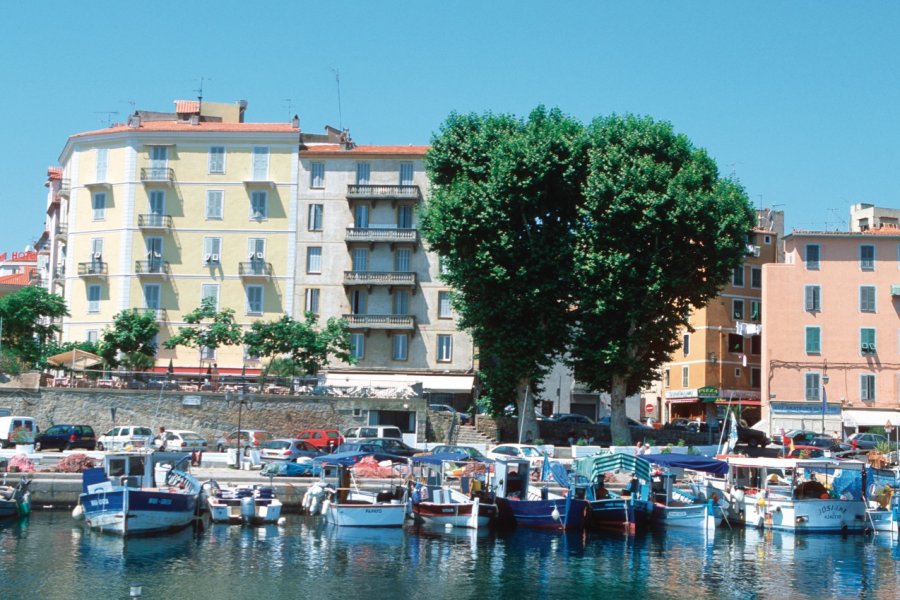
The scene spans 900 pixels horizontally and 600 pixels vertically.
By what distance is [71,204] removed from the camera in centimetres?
6588

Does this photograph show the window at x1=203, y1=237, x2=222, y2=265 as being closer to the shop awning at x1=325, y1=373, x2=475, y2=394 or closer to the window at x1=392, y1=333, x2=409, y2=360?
the shop awning at x1=325, y1=373, x2=475, y2=394

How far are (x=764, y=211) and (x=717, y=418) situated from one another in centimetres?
1658

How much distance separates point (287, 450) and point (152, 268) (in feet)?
69.0

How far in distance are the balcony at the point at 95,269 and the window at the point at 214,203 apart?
21.7 ft

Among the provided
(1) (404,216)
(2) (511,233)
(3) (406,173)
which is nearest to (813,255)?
(2) (511,233)

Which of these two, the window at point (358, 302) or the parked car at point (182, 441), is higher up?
the window at point (358, 302)

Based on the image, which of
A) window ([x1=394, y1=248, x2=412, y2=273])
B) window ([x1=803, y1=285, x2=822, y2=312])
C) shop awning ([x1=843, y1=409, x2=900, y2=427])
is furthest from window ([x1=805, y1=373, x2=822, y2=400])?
window ([x1=394, y1=248, x2=412, y2=273])

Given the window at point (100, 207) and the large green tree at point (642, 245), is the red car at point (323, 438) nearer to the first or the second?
the large green tree at point (642, 245)

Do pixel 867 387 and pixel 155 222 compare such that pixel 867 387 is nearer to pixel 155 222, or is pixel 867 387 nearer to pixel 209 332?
pixel 209 332

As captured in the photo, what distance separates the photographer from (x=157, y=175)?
2511 inches

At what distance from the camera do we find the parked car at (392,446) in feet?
158

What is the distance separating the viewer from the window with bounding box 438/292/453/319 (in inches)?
2470

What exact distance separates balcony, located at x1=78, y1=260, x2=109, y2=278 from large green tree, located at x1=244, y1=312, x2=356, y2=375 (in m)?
10.8

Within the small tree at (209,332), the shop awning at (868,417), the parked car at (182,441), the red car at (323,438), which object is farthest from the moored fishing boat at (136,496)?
the shop awning at (868,417)
